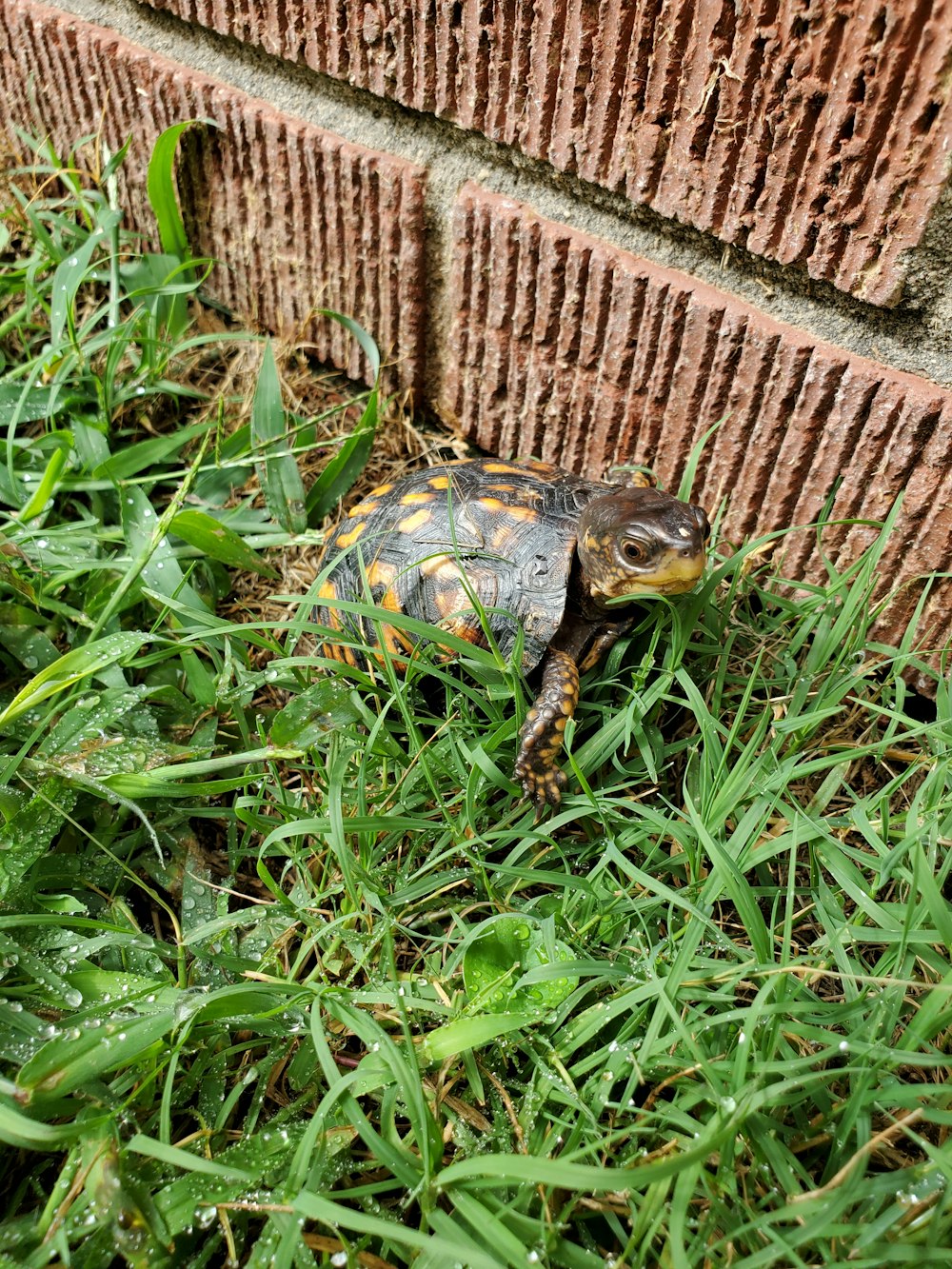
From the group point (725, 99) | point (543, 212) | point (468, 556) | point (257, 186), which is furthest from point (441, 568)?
point (257, 186)

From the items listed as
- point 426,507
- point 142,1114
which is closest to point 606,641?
point 426,507

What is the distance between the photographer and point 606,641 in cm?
184

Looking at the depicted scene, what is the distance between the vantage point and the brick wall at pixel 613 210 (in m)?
1.49

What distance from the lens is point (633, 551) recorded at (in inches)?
65.8

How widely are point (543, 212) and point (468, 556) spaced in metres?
0.70

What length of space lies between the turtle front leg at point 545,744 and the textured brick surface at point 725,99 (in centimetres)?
82

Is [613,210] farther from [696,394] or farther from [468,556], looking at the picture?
[468,556]

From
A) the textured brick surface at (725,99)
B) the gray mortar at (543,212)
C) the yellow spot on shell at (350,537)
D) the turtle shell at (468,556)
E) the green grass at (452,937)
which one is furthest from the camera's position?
the yellow spot on shell at (350,537)

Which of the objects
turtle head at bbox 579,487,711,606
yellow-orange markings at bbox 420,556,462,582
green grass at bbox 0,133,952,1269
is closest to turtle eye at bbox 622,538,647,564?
turtle head at bbox 579,487,711,606

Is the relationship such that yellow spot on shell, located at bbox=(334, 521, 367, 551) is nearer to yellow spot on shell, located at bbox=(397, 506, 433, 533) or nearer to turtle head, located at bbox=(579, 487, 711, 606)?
yellow spot on shell, located at bbox=(397, 506, 433, 533)

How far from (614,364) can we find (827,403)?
44 centimetres

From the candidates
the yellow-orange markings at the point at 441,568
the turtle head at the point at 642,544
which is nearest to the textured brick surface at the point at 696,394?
the turtle head at the point at 642,544

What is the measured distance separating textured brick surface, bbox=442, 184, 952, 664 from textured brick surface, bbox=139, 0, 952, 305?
0.14m

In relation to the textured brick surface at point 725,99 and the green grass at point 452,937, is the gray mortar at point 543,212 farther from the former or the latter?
the green grass at point 452,937
